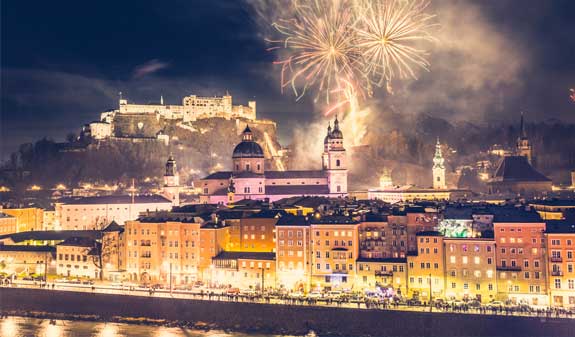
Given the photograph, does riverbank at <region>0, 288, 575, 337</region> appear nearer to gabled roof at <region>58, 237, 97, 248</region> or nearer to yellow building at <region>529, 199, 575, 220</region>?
gabled roof at <region>58, 237, 97, 248</region>

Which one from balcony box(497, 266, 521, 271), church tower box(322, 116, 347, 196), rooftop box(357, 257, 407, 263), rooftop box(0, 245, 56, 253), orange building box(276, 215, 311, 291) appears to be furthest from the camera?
church tower box(322, 116, 347, 196)

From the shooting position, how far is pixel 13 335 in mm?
39875

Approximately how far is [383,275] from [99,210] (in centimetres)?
4058

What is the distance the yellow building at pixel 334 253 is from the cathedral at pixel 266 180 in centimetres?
2586

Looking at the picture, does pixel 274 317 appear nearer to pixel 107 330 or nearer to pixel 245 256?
pixel 245 256

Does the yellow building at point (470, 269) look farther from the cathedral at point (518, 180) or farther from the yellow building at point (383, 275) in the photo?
the cathedral at point (518, 180)

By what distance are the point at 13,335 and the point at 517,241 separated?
28.3 meters

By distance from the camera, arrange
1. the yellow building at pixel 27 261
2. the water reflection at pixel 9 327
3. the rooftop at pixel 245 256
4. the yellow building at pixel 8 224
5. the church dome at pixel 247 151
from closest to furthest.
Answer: the water reflection at pixel 9 327 → the rooftop at pixel 245 256 → the yellow building at pixel 27 261 → the yellow building at pixel 8 224 → the church dome at pixel 247 151

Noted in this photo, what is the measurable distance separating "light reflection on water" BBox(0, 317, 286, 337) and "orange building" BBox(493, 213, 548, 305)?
14.5m

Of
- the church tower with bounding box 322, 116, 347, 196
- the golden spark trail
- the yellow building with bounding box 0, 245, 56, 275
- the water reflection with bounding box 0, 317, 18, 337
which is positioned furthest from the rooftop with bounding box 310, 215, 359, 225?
the golden spark trail

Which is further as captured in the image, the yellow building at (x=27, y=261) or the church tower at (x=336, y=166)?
the church tower at (x=336, y=166)

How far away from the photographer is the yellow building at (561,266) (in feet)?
126

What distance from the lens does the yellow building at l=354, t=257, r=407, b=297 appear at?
4172cm

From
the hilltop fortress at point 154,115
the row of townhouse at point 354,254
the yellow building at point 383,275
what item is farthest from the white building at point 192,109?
the yellow building at point 383,275
